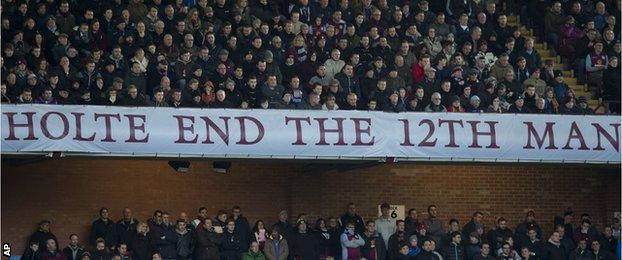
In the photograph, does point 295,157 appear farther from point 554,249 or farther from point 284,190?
point 554,249

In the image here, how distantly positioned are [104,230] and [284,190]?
3.52 m

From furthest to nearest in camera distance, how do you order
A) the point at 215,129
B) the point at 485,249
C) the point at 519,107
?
the point at 519,107
the point at 485,249
the point at 215,129

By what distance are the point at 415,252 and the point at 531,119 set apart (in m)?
2.61

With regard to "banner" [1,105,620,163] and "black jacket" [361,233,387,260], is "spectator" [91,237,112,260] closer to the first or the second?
"banner" [1,105,620,163]

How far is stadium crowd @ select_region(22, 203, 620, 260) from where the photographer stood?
77.6ft

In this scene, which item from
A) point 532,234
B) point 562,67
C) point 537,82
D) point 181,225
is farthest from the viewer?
point 562,67

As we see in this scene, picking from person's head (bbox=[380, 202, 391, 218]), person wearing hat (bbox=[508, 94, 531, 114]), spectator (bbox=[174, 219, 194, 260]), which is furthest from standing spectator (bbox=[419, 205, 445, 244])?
spectator (bbox=[174, 219, 194, 260])

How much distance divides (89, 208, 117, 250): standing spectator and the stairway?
25.6ft

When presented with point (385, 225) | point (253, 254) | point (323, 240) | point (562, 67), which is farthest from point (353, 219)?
point (562, 67)

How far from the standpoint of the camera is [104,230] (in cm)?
2438

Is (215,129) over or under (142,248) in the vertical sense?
over

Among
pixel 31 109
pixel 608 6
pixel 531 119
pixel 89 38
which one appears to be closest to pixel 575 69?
pixel 608 6

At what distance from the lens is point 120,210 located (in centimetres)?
2570

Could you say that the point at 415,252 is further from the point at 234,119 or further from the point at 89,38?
the point at 89,38
